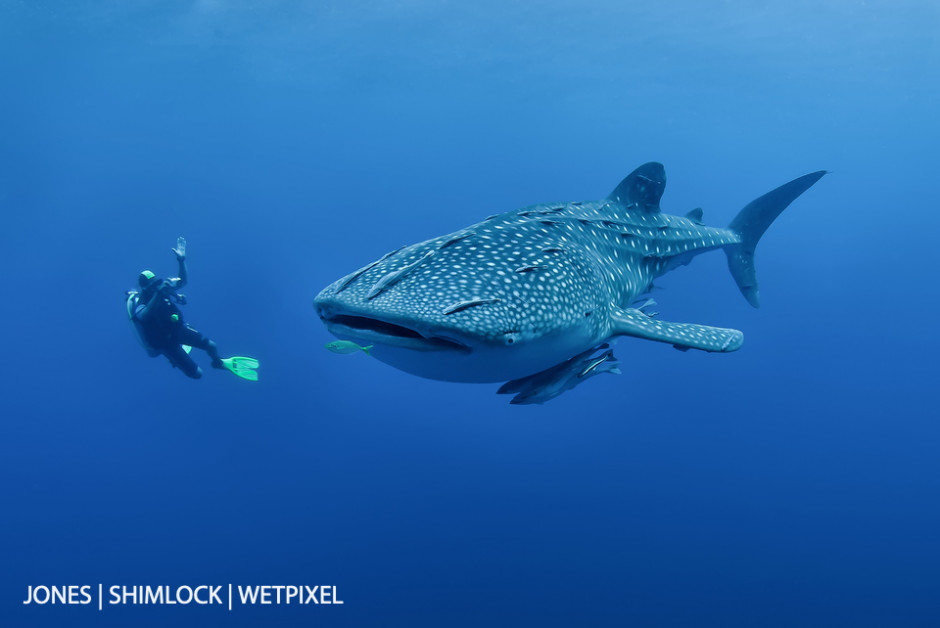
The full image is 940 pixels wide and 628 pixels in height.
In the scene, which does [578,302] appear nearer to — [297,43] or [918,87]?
[297,43]

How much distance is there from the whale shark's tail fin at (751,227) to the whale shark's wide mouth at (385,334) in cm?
625

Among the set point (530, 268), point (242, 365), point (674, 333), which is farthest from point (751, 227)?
point (242, 365)

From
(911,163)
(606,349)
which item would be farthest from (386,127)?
(911,163)

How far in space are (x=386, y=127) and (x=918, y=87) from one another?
127ft

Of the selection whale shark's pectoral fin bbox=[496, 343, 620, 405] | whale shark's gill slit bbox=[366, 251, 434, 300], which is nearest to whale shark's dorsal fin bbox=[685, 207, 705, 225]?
whale shark's pectoral fin bbox=[496, 343, 620, 405]

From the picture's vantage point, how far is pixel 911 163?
56438 millimetres

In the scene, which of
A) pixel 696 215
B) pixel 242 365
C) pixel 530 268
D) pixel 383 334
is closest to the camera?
pixel 383 334

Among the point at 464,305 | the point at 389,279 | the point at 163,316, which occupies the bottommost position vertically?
the point at 464,305

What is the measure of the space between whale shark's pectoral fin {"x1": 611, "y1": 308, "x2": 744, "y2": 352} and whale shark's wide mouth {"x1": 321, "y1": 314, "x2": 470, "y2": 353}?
77.1 inches

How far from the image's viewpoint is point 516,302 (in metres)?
3.15

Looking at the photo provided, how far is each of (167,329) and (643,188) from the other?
9385 mm

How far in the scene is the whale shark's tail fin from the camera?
7.35m

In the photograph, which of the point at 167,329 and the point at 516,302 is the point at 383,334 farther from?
the point at 167,329

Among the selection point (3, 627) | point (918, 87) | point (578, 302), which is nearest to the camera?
point (578, 302)
